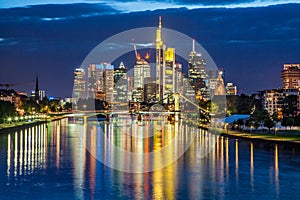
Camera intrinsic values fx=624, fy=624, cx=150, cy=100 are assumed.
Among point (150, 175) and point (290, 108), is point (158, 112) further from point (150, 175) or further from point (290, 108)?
point (150, 175)

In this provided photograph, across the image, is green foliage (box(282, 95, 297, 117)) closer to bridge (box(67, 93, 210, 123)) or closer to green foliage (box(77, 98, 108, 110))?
bridge (box(67, 93, 210, 123))

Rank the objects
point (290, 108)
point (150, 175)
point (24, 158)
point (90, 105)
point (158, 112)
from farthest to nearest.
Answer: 1. point (90, 105)
2. point (158, 112)
3. point (290, 108)
4. point (24, 158)
5. point (150, 175)

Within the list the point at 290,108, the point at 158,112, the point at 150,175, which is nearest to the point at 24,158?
the point at 150,175

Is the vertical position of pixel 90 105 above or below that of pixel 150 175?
above

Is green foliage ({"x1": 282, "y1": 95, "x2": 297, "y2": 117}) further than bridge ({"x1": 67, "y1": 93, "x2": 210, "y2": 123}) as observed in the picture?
No

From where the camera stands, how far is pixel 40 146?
3509 cm

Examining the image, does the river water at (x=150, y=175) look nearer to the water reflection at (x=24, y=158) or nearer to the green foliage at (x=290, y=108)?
the water reflection at (x=24, y=158)

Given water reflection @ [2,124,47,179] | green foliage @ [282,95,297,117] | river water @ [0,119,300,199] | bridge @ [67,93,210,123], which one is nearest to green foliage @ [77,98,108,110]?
bridge @ [67,93,210,123]

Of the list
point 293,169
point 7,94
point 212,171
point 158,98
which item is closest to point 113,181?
point 212,171

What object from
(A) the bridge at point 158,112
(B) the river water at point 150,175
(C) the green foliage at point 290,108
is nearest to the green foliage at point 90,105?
(A) the bridge at point 158,112

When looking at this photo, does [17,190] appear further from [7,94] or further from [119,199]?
[7,94]

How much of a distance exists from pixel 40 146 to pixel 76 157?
293 inches

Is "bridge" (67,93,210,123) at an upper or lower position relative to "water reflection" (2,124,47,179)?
upper

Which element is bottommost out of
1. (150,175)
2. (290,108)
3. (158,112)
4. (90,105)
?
(150,175)
